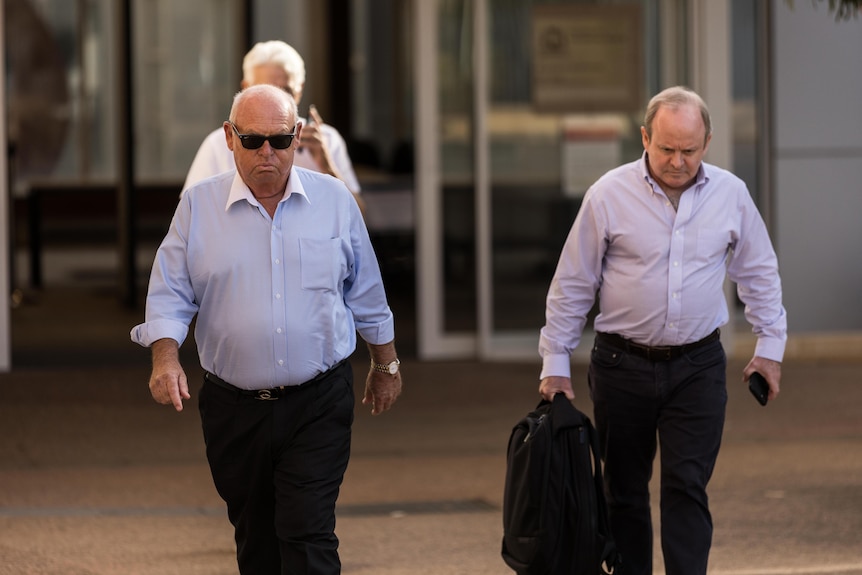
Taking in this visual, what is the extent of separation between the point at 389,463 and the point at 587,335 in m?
3.48

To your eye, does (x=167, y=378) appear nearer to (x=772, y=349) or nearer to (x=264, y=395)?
(x=264, y=395)

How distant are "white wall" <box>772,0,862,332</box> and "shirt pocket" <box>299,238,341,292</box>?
7.40m

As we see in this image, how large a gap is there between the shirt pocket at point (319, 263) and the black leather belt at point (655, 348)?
1.06 meters

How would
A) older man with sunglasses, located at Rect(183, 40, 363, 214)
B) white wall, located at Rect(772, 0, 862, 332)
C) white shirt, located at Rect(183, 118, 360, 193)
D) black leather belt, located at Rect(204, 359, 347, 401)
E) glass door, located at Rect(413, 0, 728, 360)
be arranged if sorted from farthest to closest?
white wall, located at Rect(772, 0, 862, 332), glass door, located at Rect(413, 0, 728, 360), white shirt, located at Rect(183, 118, 360, 193), older man with sunglasses, located at Rect(183, 40, 363, 214), black leather belt, located at Rect(204, 359, 347, 401)

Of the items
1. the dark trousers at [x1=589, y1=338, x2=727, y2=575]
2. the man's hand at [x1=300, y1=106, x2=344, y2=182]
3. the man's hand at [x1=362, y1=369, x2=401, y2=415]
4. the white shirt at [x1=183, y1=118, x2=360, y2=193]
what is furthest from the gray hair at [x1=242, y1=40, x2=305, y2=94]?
the dark trousers at [x1=589, y1=338, x2=727, y2=575]

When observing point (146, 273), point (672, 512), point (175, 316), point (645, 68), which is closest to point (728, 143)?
point (645, 68)

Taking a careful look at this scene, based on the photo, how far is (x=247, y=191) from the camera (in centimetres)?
461

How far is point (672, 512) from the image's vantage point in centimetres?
511

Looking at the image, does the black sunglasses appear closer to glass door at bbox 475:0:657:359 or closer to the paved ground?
the paved ground

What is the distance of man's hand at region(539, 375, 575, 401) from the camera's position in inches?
202

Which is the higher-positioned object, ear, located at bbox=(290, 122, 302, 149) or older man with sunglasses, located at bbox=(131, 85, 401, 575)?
ear, located at bbox=(290, 122, 302, 149)

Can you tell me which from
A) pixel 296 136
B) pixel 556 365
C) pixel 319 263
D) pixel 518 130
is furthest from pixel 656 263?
pixel 518 130

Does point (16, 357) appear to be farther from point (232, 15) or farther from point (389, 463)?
point (232, 15)

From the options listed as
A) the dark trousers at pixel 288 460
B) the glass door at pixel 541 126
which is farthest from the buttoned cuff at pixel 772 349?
the glass door at pixel 541 126
